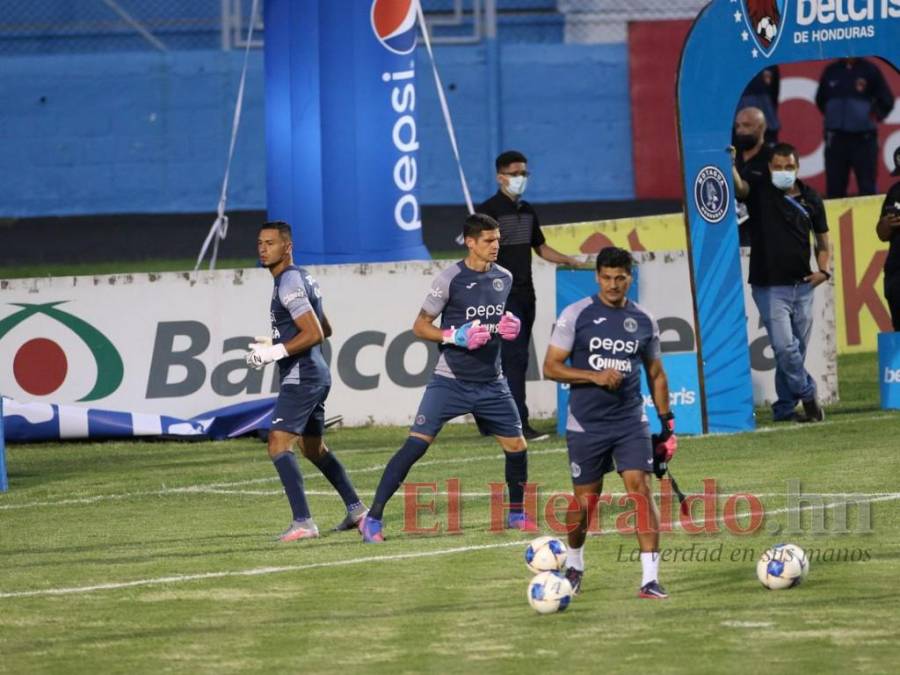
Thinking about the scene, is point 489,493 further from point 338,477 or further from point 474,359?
point 474,359

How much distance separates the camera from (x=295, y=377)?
1188 cm

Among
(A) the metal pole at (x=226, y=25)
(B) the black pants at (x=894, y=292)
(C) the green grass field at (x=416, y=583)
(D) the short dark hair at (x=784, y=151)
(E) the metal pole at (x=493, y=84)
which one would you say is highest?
(A) the metal pole at (x=226, y=25)

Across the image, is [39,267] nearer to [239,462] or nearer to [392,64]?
[392,64]

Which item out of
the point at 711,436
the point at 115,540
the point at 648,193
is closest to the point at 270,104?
the point at 711,436

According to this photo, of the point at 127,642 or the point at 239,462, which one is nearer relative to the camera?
the point at 127,642

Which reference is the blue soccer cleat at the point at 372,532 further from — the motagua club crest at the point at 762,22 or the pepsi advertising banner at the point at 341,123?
the pepsi advertising banner at the point at 341,123

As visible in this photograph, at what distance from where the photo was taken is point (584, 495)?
9.79m

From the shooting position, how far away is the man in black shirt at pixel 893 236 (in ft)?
54.0

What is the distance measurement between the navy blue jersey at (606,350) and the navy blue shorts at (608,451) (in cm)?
5

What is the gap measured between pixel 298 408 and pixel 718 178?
557cm

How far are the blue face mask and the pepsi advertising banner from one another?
439cm

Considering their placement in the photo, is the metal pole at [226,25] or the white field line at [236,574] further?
the metal pole at [226,25]

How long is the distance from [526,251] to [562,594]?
23.1 feet

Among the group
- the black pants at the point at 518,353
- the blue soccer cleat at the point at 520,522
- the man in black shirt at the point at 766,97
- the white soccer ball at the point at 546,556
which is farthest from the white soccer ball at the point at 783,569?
the man in black shirt at the point at 766,97
